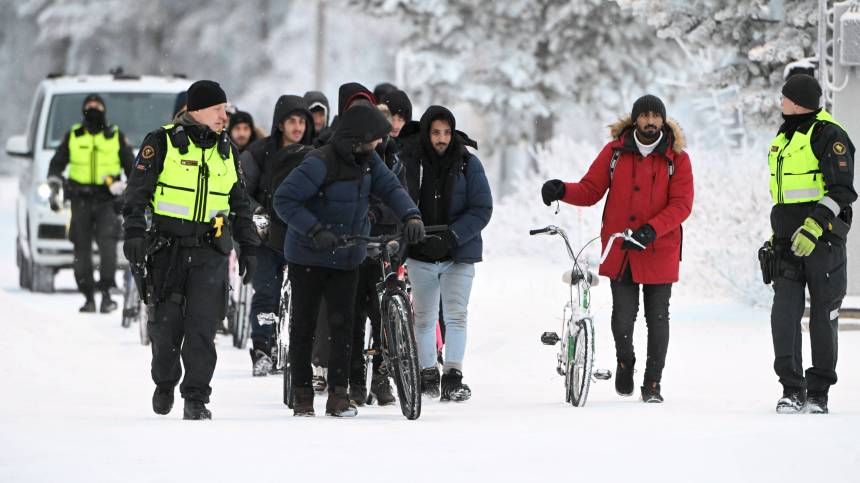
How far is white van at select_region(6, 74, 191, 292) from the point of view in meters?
16.2

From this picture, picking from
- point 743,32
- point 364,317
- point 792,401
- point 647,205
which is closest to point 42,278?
point 743,32

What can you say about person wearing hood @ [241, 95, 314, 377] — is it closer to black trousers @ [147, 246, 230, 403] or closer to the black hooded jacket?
the black hooded jacket

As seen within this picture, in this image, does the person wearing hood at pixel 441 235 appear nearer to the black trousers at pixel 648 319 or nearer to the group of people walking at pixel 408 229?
the group of people walking at pixel 408 229

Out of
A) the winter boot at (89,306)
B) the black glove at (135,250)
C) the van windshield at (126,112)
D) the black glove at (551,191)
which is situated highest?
the van windshield at (126,112)

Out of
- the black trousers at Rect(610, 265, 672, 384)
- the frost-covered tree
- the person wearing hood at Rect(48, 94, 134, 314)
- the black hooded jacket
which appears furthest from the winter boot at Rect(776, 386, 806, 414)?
the person wearing hood at Rect(48, 94, 134, 314)

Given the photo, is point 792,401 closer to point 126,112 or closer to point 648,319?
point 648,319

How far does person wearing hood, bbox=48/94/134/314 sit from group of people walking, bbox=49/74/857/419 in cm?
586

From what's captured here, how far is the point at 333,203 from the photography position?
7.58m

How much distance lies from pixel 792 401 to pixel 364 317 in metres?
2.45

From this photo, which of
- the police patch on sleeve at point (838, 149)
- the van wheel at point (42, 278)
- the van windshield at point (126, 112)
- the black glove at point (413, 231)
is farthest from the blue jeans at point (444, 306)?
the van wheel at point (42, 278)

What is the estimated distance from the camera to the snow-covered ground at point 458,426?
5.80 metres

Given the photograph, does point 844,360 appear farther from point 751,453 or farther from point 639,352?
point 751,453

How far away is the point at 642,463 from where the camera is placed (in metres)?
5.95

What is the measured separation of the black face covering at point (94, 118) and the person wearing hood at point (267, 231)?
4701mm
